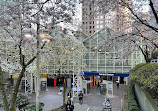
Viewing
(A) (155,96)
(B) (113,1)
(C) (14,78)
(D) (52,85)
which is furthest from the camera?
(D) (52,85)

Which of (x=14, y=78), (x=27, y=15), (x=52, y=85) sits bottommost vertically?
(x=52, y=85)

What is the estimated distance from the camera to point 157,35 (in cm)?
1230

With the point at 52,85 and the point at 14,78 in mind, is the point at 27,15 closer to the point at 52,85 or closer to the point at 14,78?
the point at 14,78

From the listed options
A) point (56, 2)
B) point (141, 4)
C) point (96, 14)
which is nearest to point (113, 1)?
point (96, 14)

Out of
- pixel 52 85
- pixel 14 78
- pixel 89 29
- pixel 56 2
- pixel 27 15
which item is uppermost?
A: pixel 89 29

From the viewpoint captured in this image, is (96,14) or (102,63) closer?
(96,14)

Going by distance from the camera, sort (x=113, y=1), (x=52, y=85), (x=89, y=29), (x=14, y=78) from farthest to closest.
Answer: (x=89, y=29) < (x=52, y=85) < (x=14, y=78) < (x=113, y=1)

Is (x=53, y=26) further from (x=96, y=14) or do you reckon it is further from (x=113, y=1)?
(x=113, y=1)

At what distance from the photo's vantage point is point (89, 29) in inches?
2987

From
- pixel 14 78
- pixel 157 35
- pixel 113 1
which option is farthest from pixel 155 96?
pixel 14 78

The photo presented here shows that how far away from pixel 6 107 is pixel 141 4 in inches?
340

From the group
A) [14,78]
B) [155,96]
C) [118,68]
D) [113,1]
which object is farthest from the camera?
[14,78]

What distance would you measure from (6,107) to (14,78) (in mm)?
15994

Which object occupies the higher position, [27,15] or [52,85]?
[27,15]
